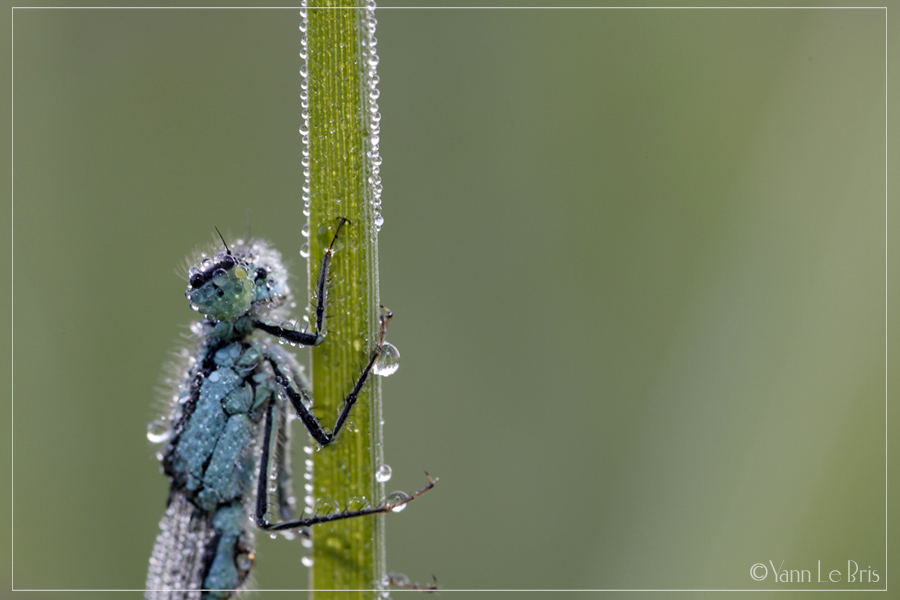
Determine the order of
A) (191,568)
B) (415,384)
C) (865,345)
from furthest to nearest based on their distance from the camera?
1. (415,384)
2. (191,568)
3. (865,345)

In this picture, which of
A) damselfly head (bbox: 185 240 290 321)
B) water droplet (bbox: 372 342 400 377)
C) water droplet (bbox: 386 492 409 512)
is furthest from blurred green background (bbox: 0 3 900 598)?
water droplet (bbox: 372 342 400 377)

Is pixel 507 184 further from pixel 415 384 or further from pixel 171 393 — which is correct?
pixel 171 393

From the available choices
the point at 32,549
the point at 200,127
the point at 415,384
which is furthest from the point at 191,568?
the point at 200,127

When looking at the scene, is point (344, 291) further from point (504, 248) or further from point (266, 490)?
point (504, 248)

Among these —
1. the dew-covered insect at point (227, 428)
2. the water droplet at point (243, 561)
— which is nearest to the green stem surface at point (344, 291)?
the dew-covered insect at point (227, 428)

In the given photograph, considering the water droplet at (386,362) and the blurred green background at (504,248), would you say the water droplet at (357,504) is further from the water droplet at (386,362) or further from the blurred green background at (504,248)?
the blurred green background at (504,248)

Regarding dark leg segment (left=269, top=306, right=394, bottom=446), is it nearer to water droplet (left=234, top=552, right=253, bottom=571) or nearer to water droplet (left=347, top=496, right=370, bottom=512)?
water droplet (left=347, top=496, right=370, bottom=512)
